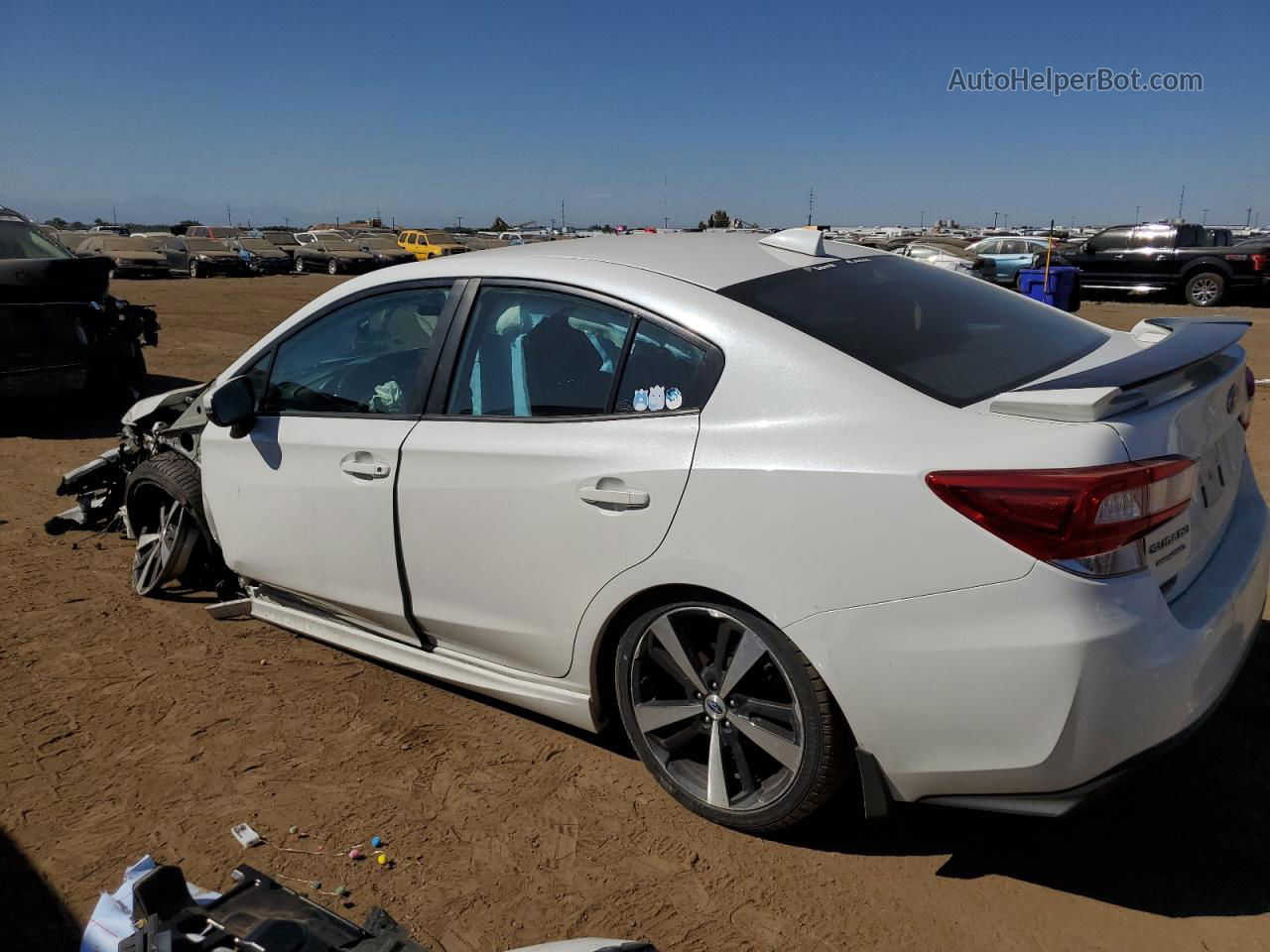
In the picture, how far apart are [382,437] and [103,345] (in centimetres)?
682

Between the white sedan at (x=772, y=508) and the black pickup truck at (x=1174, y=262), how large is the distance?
20.6m

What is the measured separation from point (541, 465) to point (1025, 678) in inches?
57.0

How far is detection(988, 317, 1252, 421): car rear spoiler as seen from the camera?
224 cm

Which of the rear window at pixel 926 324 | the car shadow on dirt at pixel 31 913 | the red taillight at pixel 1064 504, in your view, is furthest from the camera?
the rear window at pixel 926 324

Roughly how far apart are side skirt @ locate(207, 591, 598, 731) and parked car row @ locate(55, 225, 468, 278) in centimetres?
3001

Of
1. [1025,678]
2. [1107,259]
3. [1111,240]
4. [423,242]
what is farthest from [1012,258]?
[1025,678]

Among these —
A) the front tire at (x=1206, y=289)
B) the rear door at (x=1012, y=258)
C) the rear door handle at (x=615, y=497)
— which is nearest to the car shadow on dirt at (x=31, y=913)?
the rear door handle at (x=615, y=497)

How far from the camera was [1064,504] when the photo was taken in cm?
216

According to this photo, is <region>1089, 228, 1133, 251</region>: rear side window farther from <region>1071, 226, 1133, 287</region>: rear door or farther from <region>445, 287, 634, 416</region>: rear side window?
<region>445, 287, 634, 416</region>: rear side window

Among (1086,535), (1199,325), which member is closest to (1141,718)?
(1086,535)

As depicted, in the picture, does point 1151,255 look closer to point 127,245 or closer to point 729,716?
point 729,716

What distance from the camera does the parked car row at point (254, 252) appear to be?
106ft

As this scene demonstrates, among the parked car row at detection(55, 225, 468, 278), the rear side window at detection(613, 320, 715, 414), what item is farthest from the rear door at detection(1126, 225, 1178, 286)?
the rear side window at detection(613, 320, 715, 414)

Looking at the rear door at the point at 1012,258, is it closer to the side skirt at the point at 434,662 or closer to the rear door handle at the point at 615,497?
the side skirt at the point at 434,662
